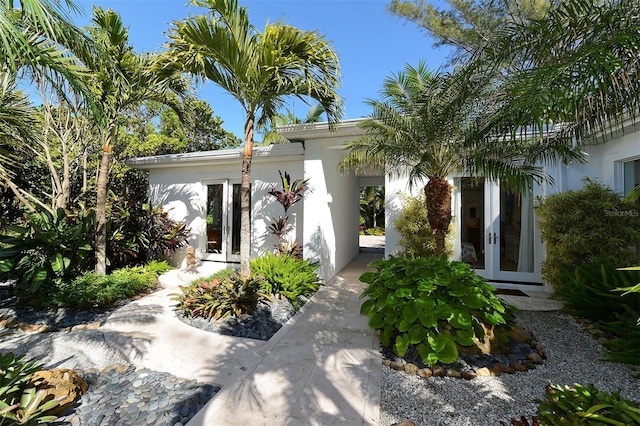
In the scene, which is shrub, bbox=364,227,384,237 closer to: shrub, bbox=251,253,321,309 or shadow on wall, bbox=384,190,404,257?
shadow on wall, bbox=384,190,404,257

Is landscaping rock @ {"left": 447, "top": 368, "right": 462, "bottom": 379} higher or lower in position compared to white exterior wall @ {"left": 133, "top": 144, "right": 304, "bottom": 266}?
lower

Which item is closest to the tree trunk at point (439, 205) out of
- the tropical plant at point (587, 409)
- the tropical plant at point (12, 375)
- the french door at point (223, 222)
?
the tropical plant at point (587, 409)

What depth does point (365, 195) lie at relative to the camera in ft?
78.5

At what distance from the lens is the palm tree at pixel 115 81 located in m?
5.79

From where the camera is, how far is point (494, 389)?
3131 millimetres

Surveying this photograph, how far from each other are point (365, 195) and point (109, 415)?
22.4 metres

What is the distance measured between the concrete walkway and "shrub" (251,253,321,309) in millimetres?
498

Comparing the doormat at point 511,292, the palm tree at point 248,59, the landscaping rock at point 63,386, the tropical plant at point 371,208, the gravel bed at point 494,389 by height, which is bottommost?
the gravel bed at point 494,389

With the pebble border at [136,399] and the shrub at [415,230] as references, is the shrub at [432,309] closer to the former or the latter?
the pebble border at [136,399]

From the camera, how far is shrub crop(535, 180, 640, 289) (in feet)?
18.2

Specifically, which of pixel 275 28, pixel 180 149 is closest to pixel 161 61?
pixel 275 28

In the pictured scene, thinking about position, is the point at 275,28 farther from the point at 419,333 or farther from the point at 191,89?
the point at 419,333

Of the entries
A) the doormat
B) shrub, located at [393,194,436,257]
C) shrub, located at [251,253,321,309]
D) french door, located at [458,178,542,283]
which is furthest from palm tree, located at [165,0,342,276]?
the doormat

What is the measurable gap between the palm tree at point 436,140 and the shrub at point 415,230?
1.22m
